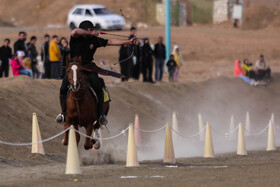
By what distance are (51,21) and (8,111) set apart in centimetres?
5023

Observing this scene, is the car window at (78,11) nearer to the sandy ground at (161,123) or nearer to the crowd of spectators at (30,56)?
the sandy ground at (161,123)

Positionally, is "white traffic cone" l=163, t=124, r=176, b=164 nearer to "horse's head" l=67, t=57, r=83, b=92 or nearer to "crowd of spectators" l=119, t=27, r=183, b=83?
"horse's head" l=67, t=57, r=83, b=92

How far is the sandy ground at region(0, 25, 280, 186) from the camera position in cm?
1438

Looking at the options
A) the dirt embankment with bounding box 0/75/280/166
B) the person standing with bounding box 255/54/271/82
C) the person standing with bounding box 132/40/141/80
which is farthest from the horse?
the person standing with bounding box 255/54/271/82

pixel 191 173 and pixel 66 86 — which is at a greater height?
pixel 66 86

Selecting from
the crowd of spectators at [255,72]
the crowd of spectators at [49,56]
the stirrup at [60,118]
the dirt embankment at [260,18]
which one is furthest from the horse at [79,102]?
the dirt embankment at [260,18]

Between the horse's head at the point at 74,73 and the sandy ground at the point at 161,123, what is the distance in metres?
1.74

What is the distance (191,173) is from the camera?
49.3 feet

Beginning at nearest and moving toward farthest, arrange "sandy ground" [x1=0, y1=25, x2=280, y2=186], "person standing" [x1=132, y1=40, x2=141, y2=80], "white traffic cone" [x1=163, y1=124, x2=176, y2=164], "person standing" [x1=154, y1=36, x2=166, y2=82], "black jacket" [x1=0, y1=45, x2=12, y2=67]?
"sandy ground" [x1=0, y1=25, x2=280, y2=186], "white traffic cone" [x1=163, y1=124, x2=176, y2=164], "black jacket" [x1=0, y1=45, x2=12, y2=67], "person standing" [x1=132, y1=40, x2=141, y2=80], "person standing" [x1=154, y1=36, x2=166, y2=82]

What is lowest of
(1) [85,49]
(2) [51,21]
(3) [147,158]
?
(3) [147,158]

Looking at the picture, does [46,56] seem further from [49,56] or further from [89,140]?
[89,140]

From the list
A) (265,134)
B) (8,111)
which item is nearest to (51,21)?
(265,134)

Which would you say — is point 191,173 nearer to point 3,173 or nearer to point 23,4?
point 3,173

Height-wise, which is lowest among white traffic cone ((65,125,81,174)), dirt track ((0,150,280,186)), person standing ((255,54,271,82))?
dirt track ((0,150,280,186))
